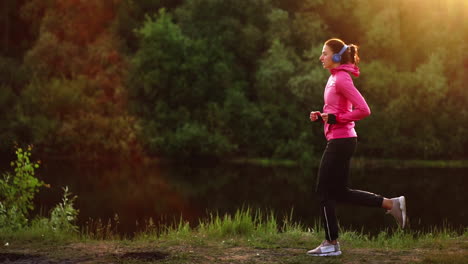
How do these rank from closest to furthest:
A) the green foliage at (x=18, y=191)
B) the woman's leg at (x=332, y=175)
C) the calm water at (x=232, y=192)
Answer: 1. the woman's leg at (x=332, y=175)
2. the green foliage at (x=18, y=191)
3. the calm water at (x=232, y=192)

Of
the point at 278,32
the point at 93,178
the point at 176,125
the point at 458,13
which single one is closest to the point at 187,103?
the point at 176,125

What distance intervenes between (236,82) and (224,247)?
2452 cm

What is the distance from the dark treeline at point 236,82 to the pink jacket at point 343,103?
2254 centimetres

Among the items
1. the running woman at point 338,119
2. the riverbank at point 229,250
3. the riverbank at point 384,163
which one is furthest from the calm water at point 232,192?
the running woman at point 338,119

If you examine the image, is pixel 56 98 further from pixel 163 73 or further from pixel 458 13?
pixel 458 13

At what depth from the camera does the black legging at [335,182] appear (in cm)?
603

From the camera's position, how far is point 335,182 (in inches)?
241

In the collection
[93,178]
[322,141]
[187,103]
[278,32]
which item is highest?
[278,32]

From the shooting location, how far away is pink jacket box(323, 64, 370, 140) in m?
5.91

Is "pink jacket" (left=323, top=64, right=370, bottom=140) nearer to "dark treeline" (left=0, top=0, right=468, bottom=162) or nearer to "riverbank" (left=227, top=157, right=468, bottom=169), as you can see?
"riverbank" (left=227, top=157, right=468, bottom=169)

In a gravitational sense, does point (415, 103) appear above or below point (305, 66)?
below

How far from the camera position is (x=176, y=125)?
30.8 meters

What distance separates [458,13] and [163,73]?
47.1ft

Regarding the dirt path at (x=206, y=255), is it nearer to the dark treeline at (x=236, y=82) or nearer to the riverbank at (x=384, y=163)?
the riverbank at (x=384, y=163)
